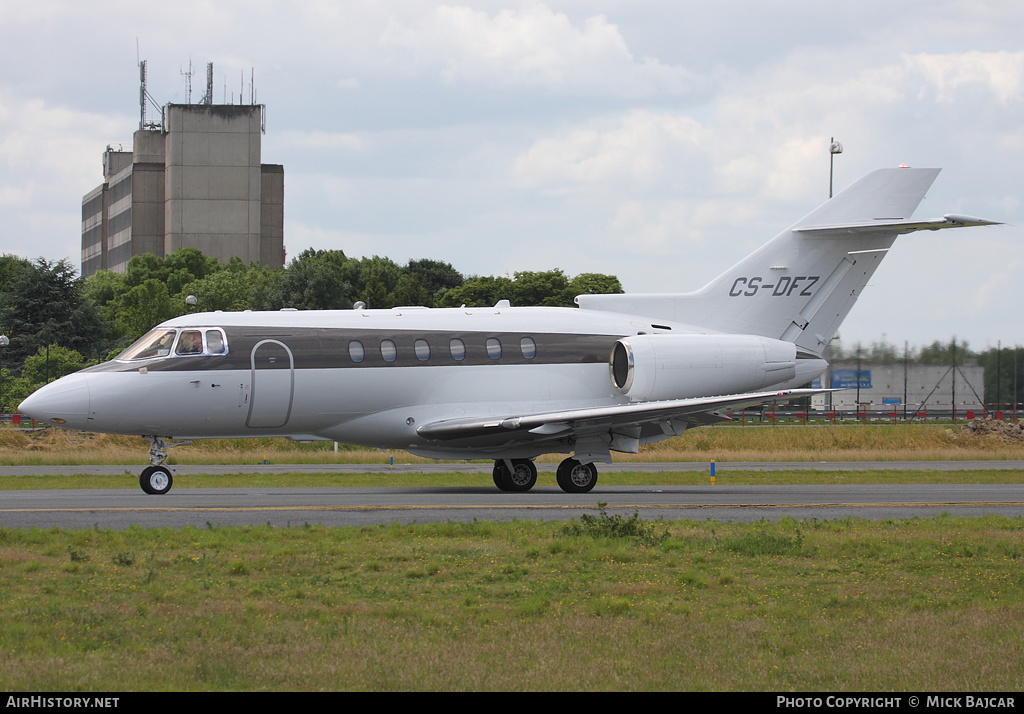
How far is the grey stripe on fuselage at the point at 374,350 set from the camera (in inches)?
858

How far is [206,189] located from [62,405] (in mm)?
108355

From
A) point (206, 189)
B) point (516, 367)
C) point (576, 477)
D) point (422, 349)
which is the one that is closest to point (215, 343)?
point (422, 349)

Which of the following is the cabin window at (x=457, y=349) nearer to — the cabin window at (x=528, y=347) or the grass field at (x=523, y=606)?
the cabin window at (x=528, y=347)

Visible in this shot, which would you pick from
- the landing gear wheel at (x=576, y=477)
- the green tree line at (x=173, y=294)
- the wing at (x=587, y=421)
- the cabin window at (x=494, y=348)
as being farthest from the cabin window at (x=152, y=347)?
the green tree line at (x=173, y=294)

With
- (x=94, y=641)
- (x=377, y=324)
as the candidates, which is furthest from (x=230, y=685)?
(x=377, y=324)

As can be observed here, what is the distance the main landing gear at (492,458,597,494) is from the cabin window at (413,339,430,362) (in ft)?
9.36

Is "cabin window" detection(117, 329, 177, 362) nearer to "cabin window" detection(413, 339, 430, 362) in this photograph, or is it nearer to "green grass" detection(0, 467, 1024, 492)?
"green grass" detection(0, 467, 1024, 492)

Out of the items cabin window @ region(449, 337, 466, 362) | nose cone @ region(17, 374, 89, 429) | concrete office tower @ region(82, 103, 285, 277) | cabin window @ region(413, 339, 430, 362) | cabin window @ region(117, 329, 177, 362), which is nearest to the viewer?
nose cone @ region(17, 374, 89, 429)

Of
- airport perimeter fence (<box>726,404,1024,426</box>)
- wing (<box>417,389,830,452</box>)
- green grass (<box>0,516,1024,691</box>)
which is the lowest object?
green grass (<box>0,516,1024,691</box>)

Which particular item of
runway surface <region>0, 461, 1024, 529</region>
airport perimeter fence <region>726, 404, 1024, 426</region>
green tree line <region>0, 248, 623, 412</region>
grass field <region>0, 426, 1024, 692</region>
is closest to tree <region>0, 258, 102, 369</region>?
green tree line <region>0, 248, 623, 412</region>

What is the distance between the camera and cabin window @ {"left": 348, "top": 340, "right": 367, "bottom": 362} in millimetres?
23047

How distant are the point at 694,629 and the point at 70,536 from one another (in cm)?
874

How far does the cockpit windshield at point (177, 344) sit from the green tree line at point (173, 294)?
32.3 meters

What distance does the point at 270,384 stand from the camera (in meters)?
22.2
